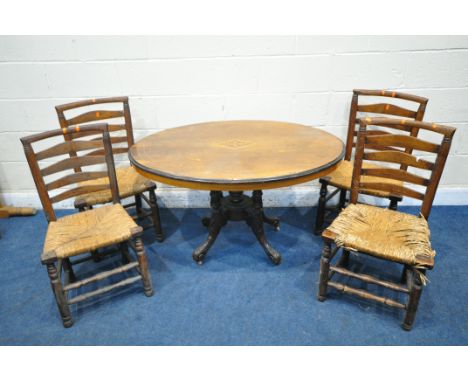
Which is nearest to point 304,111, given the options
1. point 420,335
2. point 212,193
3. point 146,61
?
point 212,193

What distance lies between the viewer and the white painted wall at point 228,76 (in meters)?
2.38

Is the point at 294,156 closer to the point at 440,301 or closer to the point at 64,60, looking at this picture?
the point at 440,301

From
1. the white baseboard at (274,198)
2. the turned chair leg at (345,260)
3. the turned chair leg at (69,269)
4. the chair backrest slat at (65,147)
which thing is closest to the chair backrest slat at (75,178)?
the chair backrest slat at (65,147)

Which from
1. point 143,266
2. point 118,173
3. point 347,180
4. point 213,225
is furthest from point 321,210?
point 118,173

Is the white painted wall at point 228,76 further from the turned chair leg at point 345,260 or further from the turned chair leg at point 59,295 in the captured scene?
the turned chair leg at point 59,295

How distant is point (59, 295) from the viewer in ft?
5.60

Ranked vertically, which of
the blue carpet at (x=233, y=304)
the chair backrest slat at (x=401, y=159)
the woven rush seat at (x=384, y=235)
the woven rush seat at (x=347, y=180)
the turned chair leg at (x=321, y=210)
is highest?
the chair backrest slat at (x=401, y=159)

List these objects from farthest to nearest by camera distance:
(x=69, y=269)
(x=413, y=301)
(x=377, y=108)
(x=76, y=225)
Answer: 1. (x=377, y=108)
2. (x=69, y=269)
3. (x=76, y=225)
4. (x=413, y=301)

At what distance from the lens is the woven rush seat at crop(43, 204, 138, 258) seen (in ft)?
5.49

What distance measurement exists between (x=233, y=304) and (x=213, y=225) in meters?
0.58

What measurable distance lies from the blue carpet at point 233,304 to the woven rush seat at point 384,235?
0.45 m

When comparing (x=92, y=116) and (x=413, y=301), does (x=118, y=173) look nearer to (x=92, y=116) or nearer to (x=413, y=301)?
(x=92, y=116)

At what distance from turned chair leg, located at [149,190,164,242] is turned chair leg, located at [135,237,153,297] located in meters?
0.49

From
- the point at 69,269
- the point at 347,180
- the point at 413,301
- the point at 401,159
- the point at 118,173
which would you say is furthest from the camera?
the point at 118,173
